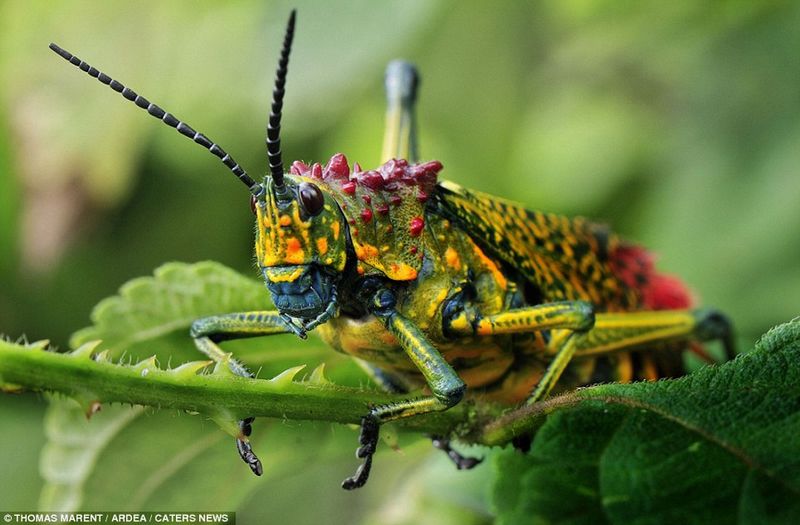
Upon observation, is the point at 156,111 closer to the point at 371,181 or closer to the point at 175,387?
the point at 371,181

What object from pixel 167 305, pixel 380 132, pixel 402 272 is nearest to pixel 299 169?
pixel 402 272

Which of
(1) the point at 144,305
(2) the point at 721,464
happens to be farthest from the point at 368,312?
(2) the point at 721,464

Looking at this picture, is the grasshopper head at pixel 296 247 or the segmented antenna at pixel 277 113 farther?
the grasshopper head at pixel 296 247

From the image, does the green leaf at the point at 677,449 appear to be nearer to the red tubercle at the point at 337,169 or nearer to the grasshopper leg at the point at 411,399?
the grasshopper leg at the point at 411,399

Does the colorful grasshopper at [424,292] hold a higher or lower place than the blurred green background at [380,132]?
lower

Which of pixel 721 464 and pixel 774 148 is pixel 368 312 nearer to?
pixel 721 464

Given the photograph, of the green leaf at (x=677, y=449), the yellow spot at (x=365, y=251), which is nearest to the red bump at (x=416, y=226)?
the yellow spot at (x=365, y=251)
